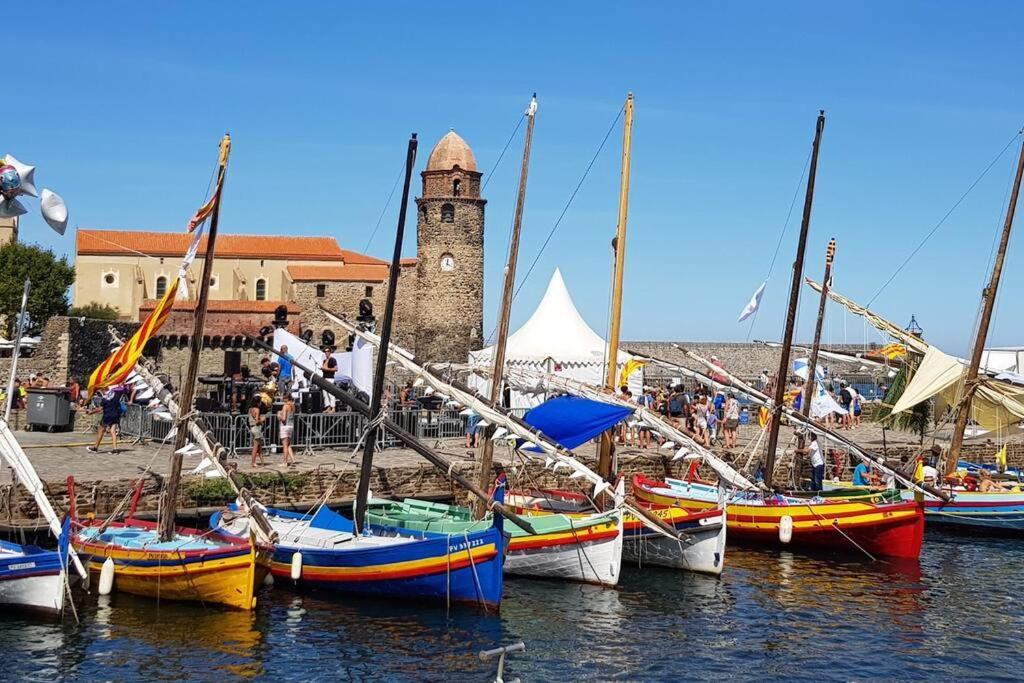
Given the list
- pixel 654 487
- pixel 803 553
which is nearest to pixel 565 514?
pixel 654 487

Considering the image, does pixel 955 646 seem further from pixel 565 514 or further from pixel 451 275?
pixel 451 275

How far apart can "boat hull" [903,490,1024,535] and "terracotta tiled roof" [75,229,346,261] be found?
2252 inches

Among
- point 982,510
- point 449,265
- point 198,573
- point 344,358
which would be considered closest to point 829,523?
point 982,510

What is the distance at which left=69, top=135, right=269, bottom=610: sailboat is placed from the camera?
650 inches

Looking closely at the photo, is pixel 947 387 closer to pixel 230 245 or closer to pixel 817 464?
pixel 817 464

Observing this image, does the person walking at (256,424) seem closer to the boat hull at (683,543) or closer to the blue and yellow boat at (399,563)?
the blue and yellow boat at (399,563)

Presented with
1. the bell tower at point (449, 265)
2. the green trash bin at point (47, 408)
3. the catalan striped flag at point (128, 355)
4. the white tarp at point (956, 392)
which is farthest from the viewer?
the bell tower at point (449, 265)

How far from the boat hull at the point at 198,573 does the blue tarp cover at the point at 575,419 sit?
5957 mm

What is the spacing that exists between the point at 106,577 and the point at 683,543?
31.4 feet

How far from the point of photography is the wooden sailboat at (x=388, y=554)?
17.0m

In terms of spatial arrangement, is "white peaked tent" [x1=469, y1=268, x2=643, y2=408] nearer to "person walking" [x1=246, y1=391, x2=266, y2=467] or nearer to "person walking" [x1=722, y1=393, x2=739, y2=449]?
"person walking" [x1=722, y1=393, x2=739, y2=449]

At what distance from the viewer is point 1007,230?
27.1m

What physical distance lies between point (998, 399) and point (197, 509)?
60.4ft

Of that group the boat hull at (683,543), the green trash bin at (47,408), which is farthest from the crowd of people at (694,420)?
the green trash bin at (47,408)
